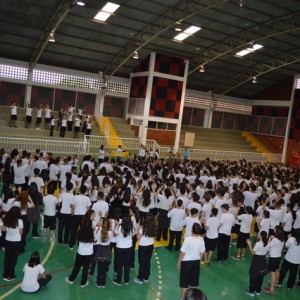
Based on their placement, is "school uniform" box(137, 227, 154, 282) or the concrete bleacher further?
the concrete bleacher

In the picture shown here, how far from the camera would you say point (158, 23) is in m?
19.9

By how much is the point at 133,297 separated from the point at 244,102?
99.2ft

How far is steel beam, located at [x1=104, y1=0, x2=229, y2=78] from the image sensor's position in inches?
689

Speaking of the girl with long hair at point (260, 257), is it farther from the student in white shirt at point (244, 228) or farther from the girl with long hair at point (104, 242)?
the girl with long hair at point (104, 242)

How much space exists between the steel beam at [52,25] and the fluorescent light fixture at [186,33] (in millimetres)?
7522

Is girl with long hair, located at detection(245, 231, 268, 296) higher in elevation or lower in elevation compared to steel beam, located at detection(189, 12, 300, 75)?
lower

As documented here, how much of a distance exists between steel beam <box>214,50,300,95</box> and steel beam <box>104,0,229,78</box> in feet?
33.3

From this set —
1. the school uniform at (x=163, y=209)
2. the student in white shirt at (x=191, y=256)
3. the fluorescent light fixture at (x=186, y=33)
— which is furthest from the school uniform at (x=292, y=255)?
the fluorescent light fixture at (x=186, y=33)

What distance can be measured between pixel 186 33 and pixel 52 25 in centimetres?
811

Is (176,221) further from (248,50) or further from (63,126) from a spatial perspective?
(248,50)

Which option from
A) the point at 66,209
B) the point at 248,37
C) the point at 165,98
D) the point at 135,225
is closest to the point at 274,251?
the point at 135,225

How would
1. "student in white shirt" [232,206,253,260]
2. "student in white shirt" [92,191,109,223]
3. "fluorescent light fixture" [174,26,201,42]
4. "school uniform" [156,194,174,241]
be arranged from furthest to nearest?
"fluorescent light fixture" [174,26,201,42] < "school uniform" [156,194,174,241] < "student in white shirt" [232,206,253,260] < "student in white shirt" [92,191,109,223]

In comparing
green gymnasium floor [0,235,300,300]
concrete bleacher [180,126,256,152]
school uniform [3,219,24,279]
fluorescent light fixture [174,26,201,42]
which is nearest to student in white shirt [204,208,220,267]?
green gymnasium floor [0,235,300,300]

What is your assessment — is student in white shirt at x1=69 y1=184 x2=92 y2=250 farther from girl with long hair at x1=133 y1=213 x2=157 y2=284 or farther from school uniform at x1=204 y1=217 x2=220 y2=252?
school uniform at x1=204 y1=217 x2=220 y2=252
